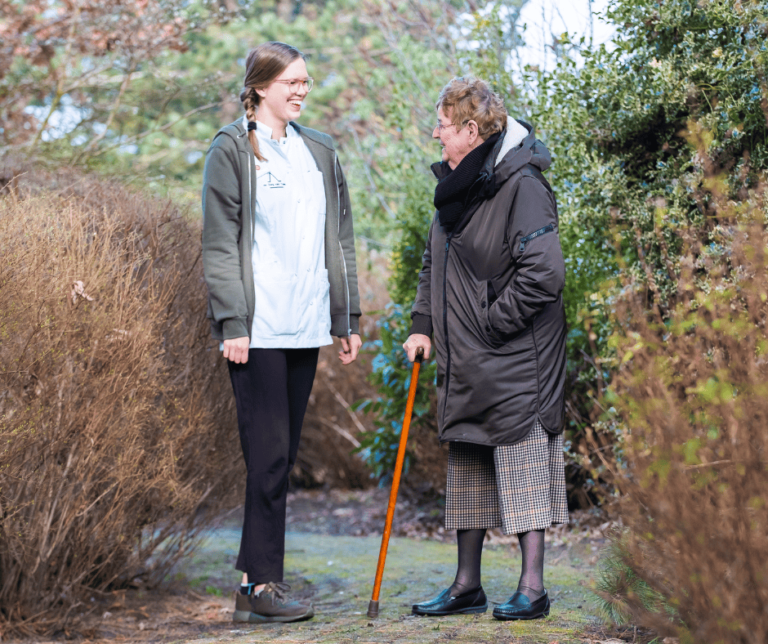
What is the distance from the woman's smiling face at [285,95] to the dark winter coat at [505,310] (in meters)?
0.85

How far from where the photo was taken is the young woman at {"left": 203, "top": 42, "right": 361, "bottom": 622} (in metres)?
3.20

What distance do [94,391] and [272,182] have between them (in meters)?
1.07

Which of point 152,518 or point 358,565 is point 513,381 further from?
point 358,565

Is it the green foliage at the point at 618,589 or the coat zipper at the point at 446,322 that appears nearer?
the green foliage at the point at 618,589

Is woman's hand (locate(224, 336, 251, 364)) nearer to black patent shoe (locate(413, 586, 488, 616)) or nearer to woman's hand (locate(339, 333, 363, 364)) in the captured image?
woman's hand (locate(339, 333, 363, 364))

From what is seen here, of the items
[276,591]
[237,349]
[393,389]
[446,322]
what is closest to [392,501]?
[276,591]

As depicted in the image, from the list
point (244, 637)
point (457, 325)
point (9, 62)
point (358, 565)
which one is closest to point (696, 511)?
point (457, 325)

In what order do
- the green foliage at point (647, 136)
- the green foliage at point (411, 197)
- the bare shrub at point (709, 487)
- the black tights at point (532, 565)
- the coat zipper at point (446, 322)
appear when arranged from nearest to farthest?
the bare shrub at point (709, 487)
the black tights at point (532, 565)
the coat zipper at point (446, 322)
the green foliage at point (647, 136)
the green foliage at point (411, 197)

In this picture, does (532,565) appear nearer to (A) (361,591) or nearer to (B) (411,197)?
(A) (361,591)

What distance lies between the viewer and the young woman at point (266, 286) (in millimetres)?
3201

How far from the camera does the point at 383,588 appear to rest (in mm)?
3934

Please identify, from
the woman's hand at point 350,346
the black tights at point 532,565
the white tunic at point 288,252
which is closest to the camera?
the black tights at point 532,565

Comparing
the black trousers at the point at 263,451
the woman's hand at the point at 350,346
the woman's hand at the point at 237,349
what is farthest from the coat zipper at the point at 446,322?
the woman's hand at the point at 237,349

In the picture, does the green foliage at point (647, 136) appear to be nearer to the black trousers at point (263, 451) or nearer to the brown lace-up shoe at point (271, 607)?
the black trousers at point (263, 451)
